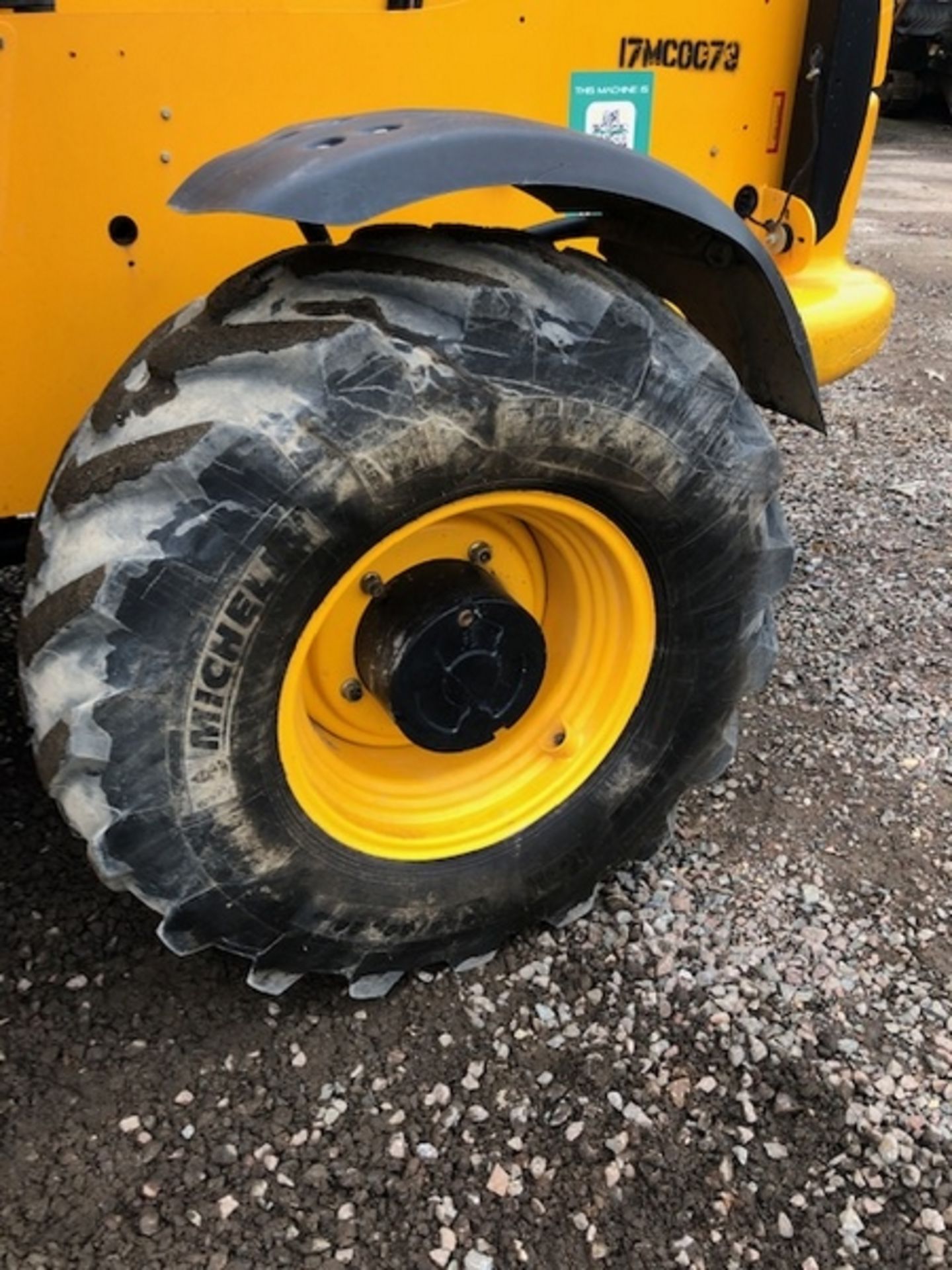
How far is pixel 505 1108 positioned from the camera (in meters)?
2.13

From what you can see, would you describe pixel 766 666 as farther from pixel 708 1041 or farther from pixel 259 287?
pixel 259 287

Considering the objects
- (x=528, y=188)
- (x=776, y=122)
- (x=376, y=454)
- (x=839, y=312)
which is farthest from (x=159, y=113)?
(x=839, y=312)

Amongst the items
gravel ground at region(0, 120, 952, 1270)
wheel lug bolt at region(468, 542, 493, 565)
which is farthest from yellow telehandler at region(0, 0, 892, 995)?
gravel ground at region(0, 120, 952, 1270)

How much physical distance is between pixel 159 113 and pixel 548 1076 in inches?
69.8

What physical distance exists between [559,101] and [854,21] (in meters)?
0.78

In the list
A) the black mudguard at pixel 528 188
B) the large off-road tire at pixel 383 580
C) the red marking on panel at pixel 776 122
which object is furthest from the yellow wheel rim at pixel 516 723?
the red marking on panel at pixel 776 122

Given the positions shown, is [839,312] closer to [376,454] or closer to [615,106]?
[615,106]

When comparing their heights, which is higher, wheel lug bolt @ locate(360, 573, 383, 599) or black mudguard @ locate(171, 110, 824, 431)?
black mudguard @ locate(171, 110, 824, 431)

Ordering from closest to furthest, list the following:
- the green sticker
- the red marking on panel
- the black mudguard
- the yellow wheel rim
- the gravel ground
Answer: the black mudguard, the gravel ground, the yellow wheel rim, the green sticker, the red marking on panel

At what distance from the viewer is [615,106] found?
270cm

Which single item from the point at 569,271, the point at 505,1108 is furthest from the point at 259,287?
the point at 505,1108

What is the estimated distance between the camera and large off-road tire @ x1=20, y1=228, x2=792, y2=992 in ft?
5.82

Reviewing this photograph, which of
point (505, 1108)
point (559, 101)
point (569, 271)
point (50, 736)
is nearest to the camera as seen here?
point (50, 736)

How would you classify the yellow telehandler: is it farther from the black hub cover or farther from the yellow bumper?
the yellow bumper
